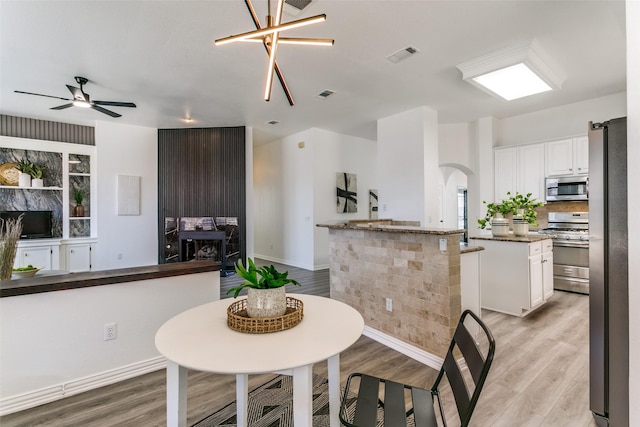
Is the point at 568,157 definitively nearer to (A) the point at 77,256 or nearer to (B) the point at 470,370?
(B) the point at 470,370

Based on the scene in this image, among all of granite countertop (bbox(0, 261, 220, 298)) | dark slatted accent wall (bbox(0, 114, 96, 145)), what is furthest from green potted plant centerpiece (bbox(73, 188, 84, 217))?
granite countertop (bbox(0, 261, 220, 298))

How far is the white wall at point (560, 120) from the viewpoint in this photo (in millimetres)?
4430

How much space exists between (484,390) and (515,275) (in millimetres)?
1889

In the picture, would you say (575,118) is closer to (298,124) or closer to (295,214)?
(298,124)

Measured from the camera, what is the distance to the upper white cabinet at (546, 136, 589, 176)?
445 centimetres

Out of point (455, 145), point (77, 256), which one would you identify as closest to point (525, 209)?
point (455, 145)

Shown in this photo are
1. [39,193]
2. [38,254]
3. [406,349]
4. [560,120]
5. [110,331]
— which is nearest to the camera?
[110,331]

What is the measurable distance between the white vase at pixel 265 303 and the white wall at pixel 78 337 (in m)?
1.38

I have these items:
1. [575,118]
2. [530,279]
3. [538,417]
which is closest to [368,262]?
[538,417]

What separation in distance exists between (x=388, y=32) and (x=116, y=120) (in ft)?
16.9

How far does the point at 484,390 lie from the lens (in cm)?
210

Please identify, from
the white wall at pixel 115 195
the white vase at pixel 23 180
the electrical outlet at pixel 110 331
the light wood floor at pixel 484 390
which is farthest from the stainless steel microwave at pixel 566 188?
the white vase at pixel 23 180

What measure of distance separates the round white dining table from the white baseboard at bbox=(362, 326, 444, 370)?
1.30 m

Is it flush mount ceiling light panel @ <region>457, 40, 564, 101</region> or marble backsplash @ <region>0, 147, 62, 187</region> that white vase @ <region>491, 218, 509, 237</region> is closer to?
flush mount ceiling light panel @ <region>457, 40, 564, 101</region>
